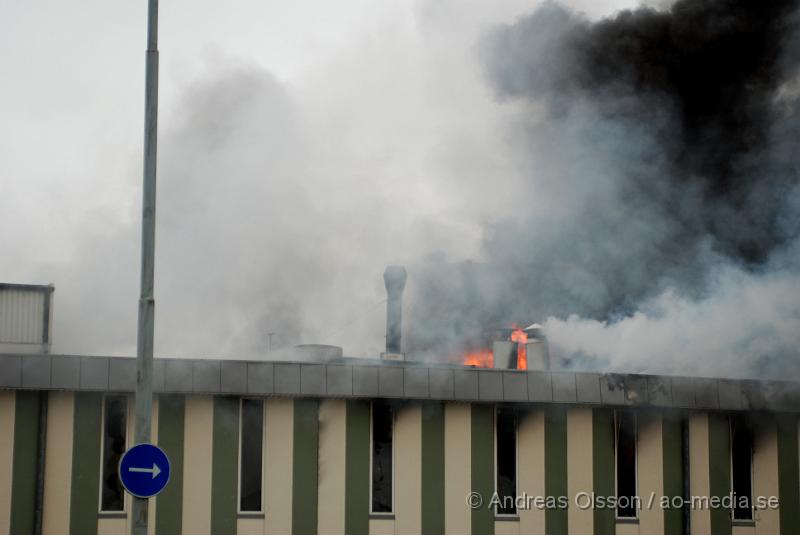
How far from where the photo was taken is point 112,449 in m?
13.8

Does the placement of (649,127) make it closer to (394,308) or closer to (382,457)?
(394,308)

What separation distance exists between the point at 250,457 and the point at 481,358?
11477mm

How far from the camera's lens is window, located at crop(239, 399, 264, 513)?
1409cm

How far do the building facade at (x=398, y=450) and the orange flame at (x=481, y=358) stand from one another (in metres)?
8.70

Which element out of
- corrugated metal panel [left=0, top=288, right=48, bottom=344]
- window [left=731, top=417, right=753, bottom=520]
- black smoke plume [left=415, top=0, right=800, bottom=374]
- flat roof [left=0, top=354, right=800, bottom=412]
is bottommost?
window [left=731, top=417, right=753, bottom=520]

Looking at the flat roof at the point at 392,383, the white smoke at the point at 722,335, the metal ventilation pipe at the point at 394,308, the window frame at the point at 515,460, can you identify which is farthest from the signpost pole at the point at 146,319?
the metal ventilation pipe at the point at 394,308

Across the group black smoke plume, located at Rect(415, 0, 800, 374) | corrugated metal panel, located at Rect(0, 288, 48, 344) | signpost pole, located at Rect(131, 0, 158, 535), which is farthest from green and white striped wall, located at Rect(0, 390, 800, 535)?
black smoke plume, located at Rect(415, 0, 800, 374)

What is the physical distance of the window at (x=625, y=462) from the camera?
15.4 meters

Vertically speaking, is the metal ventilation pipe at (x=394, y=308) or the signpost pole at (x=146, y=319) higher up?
the metal ventilation pipe at (x=394, y=308)

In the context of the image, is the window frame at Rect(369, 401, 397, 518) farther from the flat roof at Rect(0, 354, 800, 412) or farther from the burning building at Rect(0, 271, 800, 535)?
the flat roof at Rect(0, 354, 800, 412)

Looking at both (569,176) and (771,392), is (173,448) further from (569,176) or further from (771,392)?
(569,176)

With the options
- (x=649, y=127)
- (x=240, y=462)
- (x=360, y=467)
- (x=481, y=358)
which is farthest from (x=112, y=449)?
(x=649, y=127)

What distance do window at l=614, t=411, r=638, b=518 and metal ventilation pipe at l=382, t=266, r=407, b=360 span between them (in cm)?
993

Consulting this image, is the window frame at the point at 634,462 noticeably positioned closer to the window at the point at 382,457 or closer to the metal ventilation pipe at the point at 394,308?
the window at the point at 382,457
